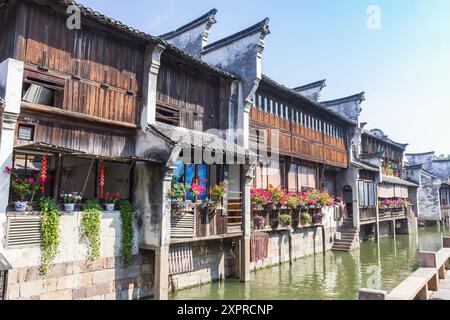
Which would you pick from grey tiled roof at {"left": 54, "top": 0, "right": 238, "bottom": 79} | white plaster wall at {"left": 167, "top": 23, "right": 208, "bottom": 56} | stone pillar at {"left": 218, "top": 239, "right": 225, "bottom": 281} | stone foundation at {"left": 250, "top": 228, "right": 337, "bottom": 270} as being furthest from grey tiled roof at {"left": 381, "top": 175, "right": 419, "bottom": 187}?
grey tiled roof at {"left": 54, "top": 0, "right": 238, "bottom": 79}

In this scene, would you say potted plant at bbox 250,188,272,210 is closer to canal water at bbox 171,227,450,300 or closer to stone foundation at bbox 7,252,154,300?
canal water at bbox 171,227,450,300

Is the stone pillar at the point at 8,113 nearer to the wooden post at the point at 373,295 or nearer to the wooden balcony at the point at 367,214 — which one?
the wooden post at the point at 373,295

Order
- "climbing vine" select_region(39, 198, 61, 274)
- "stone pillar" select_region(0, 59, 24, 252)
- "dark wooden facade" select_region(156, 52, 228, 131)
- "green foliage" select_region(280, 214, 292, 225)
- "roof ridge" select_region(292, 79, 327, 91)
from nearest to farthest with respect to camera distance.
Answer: "stone pillar" select_region(0, 59, 24, 252) < "climbing vine" select_region(39, 198, 61, 274) < "dark wooden facade" select_region(156, 52, 228, 131) < "green foliage" select_region(280, 214, 292, 225) < "roof ridge" select_region(292, 79, 327, 91)

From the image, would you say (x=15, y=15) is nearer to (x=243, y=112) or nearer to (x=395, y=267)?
(x=243, y=112)

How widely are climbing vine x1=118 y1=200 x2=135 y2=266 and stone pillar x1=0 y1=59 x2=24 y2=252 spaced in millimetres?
3352

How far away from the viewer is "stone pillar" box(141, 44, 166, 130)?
482 inches

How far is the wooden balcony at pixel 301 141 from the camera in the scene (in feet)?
59.2

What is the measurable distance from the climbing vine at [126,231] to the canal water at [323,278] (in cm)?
219

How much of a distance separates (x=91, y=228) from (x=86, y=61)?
5.04 m

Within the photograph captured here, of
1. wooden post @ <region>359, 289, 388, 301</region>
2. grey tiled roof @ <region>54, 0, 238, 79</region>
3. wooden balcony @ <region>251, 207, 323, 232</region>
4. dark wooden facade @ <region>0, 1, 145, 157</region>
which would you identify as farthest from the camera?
wooden balcony @ <region>251, 207, 323, 232</region>

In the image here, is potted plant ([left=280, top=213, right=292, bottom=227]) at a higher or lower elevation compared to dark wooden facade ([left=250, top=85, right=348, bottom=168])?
lower

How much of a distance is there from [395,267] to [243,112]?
10803mm

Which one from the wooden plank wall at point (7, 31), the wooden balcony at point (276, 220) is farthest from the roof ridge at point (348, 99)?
the wooden plank wall at point (7, 31)

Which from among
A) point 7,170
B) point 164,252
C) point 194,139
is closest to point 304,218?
point 194,139
